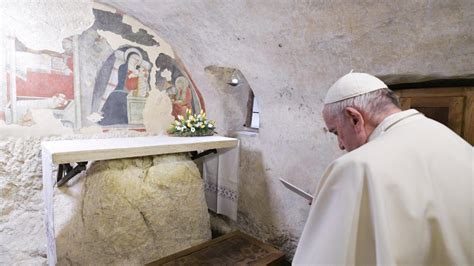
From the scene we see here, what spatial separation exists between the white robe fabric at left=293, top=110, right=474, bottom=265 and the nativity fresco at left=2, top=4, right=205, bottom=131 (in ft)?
9.16

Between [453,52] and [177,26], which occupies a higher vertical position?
[177,26]

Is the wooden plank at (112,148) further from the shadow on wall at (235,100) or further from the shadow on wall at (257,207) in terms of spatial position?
the shadow on wall at (235,100)

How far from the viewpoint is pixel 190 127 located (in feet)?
10.7

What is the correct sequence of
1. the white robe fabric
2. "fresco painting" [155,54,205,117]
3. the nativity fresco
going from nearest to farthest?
1. the white robe fabric
2. the nativity fresco
3. "fresco painting" [155,54,205,117]

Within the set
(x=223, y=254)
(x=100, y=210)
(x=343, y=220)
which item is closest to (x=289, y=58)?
(x=343, y=220)

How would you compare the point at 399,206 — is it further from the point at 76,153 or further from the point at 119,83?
the point at 119,83

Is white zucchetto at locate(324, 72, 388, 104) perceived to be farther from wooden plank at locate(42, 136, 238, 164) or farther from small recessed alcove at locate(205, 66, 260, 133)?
small recessed alcove at locate(205, 66, 260, 133)

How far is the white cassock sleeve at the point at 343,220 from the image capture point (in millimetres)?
834

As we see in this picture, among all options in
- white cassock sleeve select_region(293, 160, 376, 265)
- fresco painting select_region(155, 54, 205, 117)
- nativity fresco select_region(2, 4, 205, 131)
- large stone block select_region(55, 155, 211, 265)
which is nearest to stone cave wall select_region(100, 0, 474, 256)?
fresco painting select_region(155, 54, 205, 117)

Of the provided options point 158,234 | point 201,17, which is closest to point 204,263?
point 158,234

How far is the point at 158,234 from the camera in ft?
8.87

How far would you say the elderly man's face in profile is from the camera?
44.7 inches

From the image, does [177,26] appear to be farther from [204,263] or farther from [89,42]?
[204,263]

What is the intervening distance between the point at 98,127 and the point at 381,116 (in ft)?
9.40
